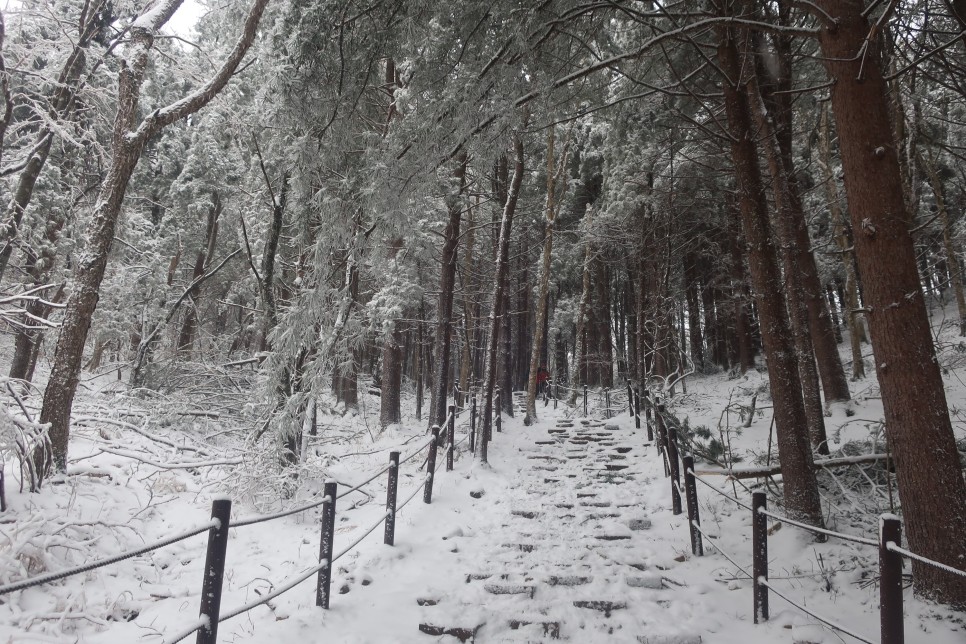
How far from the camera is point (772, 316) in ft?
18.7

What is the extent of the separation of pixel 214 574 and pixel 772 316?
5.83m

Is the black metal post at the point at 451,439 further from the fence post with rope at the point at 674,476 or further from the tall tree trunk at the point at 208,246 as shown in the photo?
the tall tree trunk at the point at 208,246

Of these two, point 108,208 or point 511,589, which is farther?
point 108,208

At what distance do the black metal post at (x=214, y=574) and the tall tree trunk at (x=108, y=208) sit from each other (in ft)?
14.9

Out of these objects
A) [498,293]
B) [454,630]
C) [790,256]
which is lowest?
[454,630]

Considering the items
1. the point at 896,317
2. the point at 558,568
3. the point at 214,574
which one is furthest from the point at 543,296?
the point at 214,574

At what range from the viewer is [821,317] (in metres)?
10.2

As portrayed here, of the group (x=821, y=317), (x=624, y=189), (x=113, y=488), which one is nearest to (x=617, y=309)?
(x=624, y=189)

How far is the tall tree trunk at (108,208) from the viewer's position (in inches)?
256

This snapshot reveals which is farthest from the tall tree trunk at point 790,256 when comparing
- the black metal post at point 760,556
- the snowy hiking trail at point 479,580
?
the black metal post at point 760,556

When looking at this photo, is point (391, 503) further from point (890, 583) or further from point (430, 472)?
point (890, 583)

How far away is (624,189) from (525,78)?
12972mm

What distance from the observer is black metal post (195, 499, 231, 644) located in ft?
9.71

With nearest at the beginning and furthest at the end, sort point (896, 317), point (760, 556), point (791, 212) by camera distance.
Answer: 1. point (896, 317)
2. point (760, 556)
3. point (791, 212)
